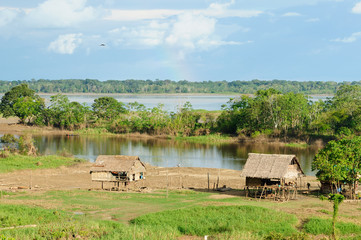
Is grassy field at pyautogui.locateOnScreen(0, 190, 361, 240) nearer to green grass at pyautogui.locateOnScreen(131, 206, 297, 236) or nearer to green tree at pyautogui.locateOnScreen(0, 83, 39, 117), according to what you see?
green grass at pyautogui.locateOnScreen(131, 206, 297, 236)

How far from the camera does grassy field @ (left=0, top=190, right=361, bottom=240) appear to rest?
2361cm

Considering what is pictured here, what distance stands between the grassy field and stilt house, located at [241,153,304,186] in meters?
2.48

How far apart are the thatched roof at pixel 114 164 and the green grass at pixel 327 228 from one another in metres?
17.9

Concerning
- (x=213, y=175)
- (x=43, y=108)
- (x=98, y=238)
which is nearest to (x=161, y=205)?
(x=98, y=238)

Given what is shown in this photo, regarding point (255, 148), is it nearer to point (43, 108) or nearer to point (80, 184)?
point (80, 184)

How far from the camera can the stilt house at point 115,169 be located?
4003cm

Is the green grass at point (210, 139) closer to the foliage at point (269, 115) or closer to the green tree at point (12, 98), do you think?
the foliage at point (269, 115)

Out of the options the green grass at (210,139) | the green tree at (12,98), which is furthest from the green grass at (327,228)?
the green tree at (12,98)

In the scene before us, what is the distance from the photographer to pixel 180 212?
28.3 m

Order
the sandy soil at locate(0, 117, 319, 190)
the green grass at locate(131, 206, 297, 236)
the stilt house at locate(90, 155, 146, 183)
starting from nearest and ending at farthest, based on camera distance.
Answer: the green grass at locate(131, 206, 297, 236) → the stilt house at locate(90, 155, 146, 183) → the sandy soil at locate(0, 117, 319, 190)

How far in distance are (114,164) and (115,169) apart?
69 centimetres

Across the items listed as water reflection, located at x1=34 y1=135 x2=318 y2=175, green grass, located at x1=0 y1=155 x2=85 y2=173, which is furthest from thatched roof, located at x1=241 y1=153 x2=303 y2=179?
green grass, located at x1=0 y1=155 x2=85 y2=173

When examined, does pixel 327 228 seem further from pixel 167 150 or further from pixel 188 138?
→ pixel 188 138

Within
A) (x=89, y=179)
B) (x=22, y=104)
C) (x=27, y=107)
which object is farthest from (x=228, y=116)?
(x=89, y=179)
